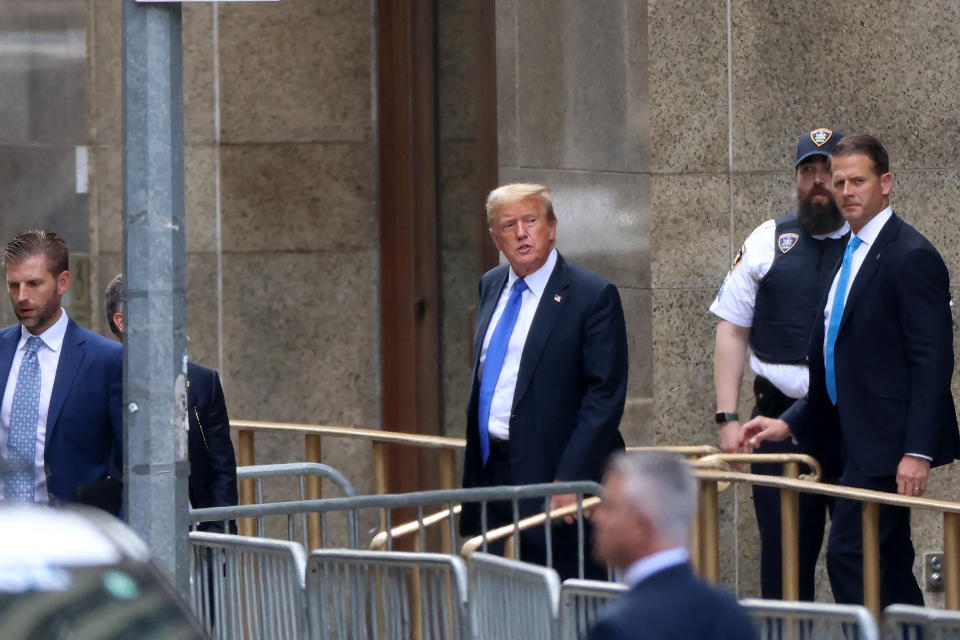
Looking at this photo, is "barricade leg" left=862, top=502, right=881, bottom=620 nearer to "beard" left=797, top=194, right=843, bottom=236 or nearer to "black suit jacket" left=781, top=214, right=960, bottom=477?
"black suit jacket" left=781, top=214, right=960, bottom=477

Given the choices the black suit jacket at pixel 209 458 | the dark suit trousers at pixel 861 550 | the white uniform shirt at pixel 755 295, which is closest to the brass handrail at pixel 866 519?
the dark suit trousers at pixel 861 550

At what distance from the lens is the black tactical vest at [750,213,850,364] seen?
7.57 m

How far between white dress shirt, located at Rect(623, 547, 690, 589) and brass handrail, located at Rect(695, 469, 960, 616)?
2.87m

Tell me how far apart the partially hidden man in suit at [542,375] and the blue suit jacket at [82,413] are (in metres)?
1.35

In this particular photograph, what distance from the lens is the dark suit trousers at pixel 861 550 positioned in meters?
6.61

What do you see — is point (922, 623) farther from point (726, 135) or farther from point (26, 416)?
point (726, 135)

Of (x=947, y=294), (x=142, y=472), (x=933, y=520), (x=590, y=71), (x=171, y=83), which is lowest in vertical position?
(x=933, y=520)

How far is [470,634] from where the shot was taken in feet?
16.4

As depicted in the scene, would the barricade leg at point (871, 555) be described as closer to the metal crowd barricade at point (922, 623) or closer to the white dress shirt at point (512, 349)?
the white dress shirt at point (512, 349)

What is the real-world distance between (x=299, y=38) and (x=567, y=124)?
5.73ft

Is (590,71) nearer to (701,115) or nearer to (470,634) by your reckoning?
(701,115)

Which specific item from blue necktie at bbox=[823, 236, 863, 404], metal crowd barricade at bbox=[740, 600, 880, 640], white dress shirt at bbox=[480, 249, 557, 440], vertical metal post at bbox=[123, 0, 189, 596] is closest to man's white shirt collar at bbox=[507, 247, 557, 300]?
white dress shirt at bbox=[480, 249, 557, 440]

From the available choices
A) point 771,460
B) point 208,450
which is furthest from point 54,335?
point 771,460

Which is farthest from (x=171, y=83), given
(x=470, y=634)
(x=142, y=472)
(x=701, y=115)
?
(x=701, y=115)
